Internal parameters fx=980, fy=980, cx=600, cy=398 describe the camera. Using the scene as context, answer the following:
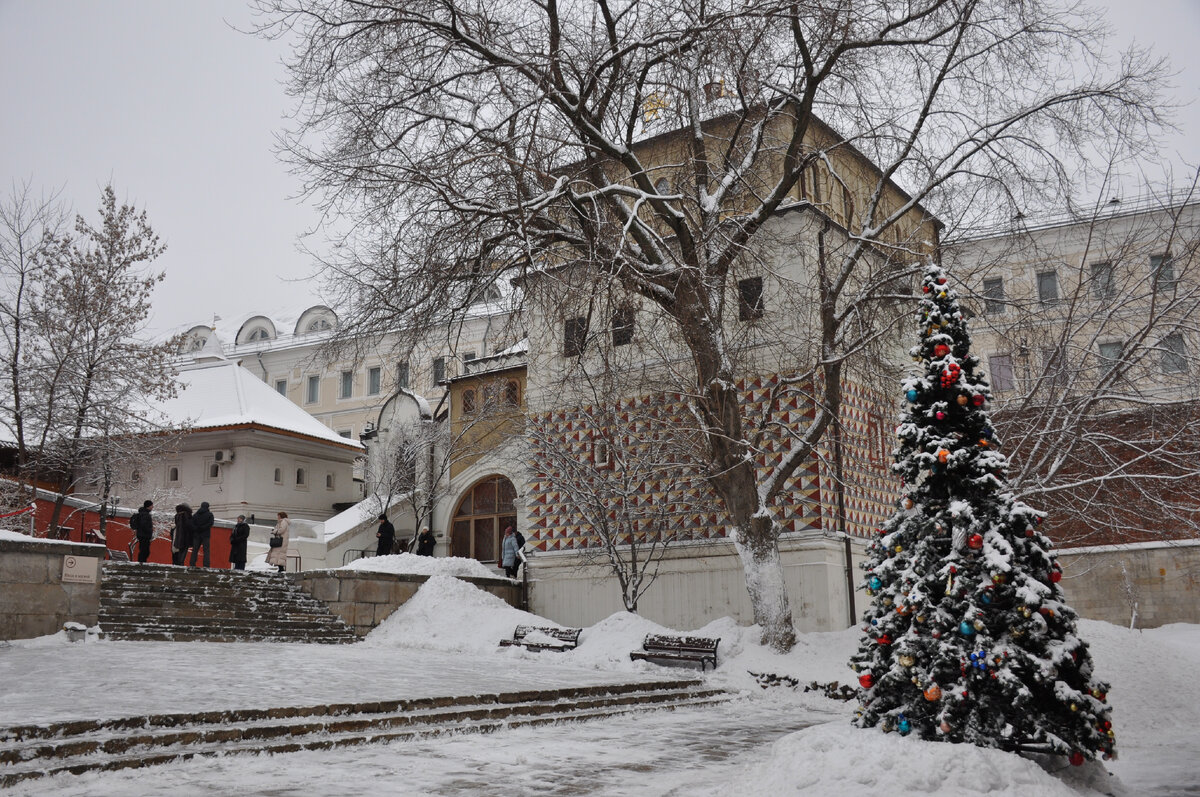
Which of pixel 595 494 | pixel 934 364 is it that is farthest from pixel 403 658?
pixel 934 364

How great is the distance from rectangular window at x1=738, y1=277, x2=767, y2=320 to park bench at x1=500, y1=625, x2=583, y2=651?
589 cm

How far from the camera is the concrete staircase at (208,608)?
14531 millimetres

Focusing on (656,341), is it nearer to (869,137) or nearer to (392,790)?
(869,137)

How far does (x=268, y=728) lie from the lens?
814cm

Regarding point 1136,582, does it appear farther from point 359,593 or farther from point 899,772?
point 899,772

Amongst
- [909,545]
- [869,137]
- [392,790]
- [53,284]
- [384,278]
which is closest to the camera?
[392,790]

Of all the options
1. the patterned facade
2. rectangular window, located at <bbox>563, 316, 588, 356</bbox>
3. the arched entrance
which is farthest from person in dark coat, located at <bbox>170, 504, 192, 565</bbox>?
rectangular window, located at <bbox>563, 316, 588, 356</bbox>

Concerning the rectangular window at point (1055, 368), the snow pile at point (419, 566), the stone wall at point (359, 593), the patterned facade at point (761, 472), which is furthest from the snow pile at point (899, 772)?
the snow pile at point (419, 566)

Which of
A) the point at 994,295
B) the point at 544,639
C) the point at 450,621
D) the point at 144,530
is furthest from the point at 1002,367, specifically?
the point at 144,530

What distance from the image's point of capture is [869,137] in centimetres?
1420

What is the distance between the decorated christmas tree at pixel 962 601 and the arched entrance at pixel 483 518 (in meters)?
20.6

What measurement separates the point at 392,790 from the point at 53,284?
2248 centimetres

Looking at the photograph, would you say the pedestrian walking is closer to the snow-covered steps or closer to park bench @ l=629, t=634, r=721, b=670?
park bench @ l=629, t=634, r=721, b=670

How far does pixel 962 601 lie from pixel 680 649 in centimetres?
780
